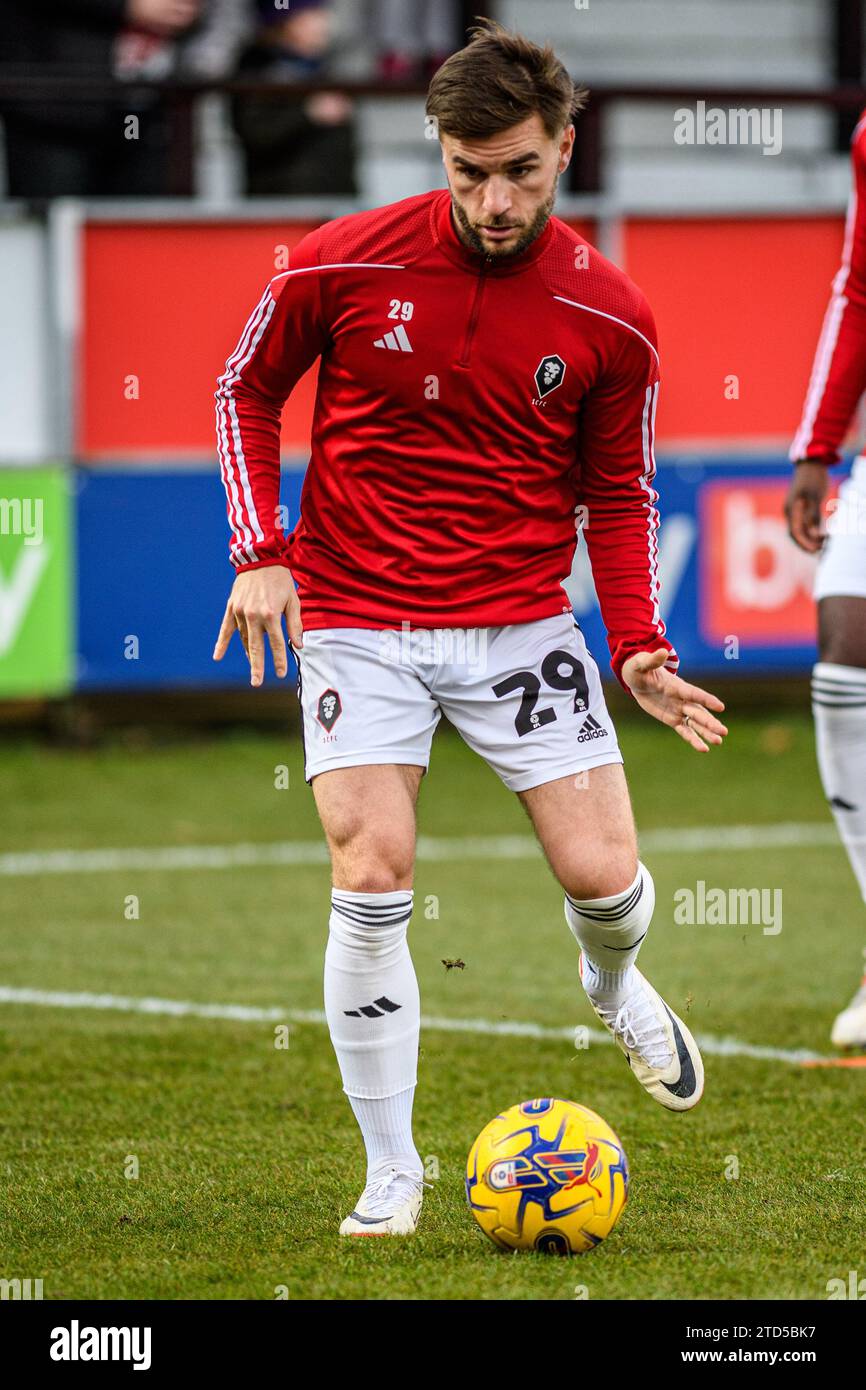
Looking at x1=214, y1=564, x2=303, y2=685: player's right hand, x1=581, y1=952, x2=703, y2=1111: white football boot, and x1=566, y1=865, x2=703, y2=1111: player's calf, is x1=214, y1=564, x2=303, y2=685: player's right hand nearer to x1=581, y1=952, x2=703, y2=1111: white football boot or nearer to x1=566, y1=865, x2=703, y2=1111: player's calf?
x1=566, y1=865, x2=703, y2=1111: player's calf

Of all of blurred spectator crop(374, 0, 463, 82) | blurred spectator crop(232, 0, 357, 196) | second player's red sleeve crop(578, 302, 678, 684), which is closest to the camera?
second player's red sleeve crop(578, 302, 678, 684)

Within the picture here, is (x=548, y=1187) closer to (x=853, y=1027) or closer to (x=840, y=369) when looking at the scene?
(x=853, y=1027)

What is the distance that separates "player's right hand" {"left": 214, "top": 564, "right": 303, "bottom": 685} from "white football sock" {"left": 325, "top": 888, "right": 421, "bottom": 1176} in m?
0.52

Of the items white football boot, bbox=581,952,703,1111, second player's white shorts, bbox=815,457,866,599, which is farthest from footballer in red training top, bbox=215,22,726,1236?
second player's white shorts, bbox=815,457,866,599

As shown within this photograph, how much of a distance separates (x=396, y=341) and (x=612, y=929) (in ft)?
4.40

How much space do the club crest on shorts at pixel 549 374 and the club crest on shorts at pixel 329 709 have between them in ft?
2.50

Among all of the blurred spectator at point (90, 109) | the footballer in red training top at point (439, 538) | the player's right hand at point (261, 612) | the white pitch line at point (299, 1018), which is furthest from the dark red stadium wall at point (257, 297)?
the player's right hand at point (261, 612)

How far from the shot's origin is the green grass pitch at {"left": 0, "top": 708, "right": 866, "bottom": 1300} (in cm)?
421

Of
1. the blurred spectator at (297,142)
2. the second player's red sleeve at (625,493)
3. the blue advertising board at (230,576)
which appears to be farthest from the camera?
the blurred spectator at (297,142)

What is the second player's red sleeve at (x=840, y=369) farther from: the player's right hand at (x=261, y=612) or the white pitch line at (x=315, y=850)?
the white pitch line at (x=315, y=850)

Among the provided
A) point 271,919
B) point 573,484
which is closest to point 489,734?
point 573,484

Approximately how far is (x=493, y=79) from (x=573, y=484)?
0.95 metres

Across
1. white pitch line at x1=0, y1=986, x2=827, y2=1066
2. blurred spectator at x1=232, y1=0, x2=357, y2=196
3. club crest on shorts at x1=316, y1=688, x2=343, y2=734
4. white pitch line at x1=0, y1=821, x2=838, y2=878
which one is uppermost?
blurred spectator at x1=232, y1=0, x2=357, y2=196

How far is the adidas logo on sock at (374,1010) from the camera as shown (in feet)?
14.7
